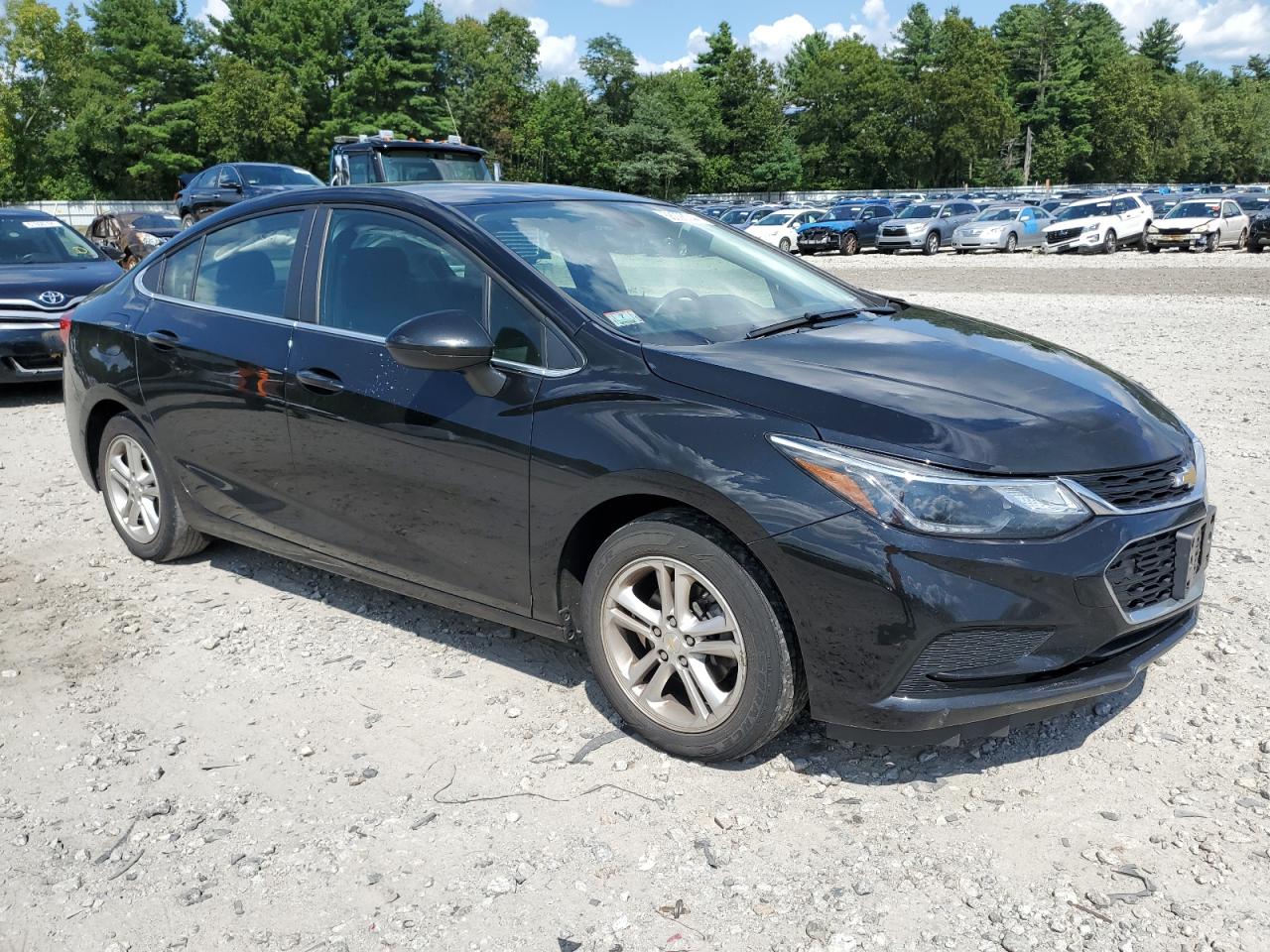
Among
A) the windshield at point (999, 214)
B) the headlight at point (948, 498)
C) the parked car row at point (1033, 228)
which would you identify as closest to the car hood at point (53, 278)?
the headlight at point (948, 498)

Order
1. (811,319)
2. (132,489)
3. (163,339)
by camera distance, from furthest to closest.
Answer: (132,489)
(163,339)
(811,319)

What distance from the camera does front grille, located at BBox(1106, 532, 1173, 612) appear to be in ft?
10.1

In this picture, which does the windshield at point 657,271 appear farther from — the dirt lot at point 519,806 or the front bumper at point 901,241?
the front bumper at point 901,241

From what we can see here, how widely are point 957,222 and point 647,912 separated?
3237 cm

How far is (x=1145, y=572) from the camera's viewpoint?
3158mm

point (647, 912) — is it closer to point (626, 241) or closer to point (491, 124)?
point (626, 241)

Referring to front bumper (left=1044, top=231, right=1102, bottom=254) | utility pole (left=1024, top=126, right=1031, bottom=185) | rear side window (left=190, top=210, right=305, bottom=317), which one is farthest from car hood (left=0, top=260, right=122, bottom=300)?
utility pole (left=1024, top=126, right=1031, bottom=185)

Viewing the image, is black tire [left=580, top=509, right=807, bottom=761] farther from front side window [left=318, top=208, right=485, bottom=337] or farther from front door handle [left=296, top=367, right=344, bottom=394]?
front door handle [left=296, top=367, right=344, bottom=394]

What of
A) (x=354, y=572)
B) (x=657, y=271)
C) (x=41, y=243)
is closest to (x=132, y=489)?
(x=354, y=572)

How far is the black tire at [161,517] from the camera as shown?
202 inches

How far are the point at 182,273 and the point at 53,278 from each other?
17.9 feet

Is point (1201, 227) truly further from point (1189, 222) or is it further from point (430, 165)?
point (430, 165)

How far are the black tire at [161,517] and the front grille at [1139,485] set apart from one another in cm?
383

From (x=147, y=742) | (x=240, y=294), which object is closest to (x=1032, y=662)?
(x=147, y=742)
